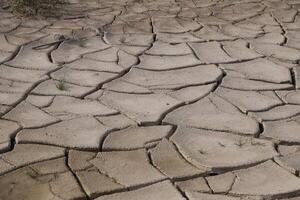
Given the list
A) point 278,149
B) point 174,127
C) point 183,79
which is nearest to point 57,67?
point 183,79

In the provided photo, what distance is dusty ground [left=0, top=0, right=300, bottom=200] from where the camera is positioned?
2207mm

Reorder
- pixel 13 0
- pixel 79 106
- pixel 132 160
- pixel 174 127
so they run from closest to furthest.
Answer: pixel 132 160
pixel 174 127
pixel 79 106
pixel 13 0

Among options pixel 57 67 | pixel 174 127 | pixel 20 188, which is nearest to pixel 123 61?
pixel 57 67

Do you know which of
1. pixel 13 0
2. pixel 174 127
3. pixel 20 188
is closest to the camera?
pixel 20 188

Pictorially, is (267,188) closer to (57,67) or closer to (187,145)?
(187,145)

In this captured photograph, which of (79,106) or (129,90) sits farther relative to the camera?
(129,90)

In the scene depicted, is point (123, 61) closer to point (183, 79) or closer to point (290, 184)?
point (183, 79)

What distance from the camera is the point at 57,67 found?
3.46 m

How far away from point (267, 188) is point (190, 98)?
38.7 inches

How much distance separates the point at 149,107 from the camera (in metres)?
2.90

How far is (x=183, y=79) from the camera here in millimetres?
3305

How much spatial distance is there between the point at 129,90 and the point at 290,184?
1.27m

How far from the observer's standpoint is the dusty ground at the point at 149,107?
221 cm

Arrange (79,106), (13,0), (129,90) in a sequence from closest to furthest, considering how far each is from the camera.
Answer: (79,106) → (129,90) → (13,0)
